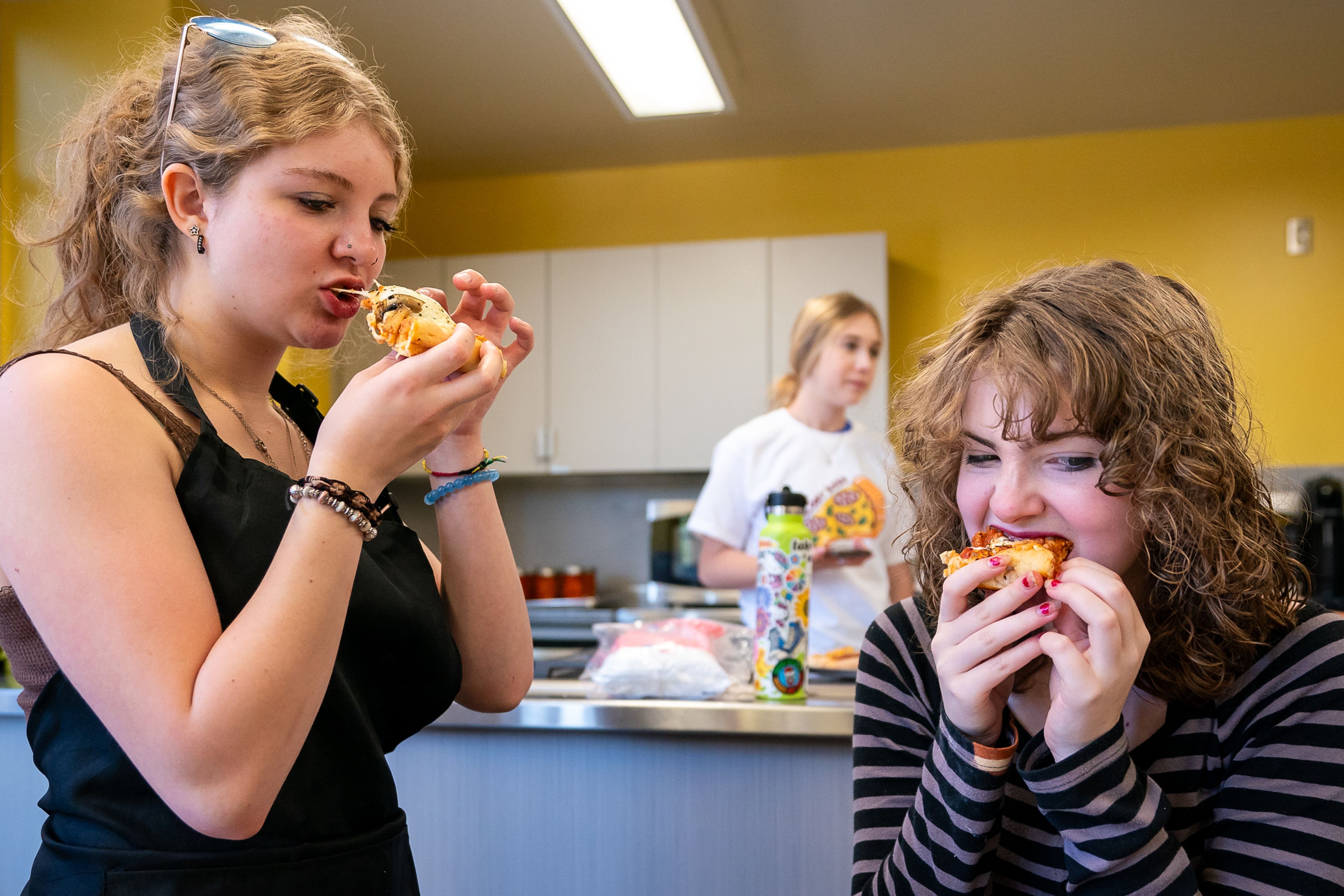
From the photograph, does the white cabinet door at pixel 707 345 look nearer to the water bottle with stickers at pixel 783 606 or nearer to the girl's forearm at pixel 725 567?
the girl's forearm at pixel 725 567

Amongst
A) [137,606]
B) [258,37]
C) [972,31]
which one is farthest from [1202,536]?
[972,31]

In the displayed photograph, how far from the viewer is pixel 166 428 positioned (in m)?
0.90

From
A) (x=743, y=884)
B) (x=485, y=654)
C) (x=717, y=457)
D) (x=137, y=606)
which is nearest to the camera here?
(x=137, y=606)

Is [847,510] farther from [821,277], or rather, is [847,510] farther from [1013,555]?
[1013,555]

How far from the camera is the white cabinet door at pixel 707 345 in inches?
178

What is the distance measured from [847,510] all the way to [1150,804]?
6.57ft

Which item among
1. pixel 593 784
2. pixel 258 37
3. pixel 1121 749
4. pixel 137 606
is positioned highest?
pixel 258 37

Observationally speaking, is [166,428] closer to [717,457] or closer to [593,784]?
[593,784]

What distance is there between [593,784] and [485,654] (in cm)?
61

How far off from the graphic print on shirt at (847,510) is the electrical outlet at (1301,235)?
2777 millimetres

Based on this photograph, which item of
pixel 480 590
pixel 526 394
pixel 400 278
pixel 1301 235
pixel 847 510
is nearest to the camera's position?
pixel 480 590

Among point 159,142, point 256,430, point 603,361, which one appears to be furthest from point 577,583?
point 159,142

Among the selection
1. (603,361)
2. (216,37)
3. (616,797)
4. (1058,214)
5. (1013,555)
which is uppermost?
(1058,214)

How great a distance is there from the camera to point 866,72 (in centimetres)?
398
